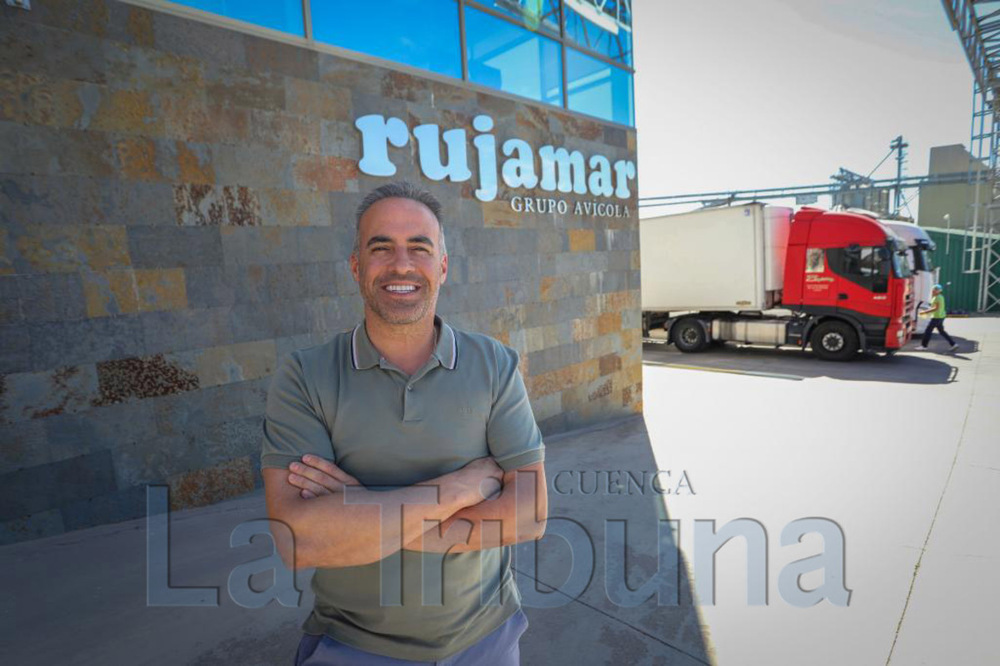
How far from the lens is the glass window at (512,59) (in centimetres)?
545

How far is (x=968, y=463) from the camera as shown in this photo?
193 inches

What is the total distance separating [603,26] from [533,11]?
1.44 meters

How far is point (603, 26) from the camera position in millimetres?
6902

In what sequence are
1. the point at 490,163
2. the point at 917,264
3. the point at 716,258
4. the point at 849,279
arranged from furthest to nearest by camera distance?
the point at 716,258
the point at 917,264
the point at 849,279
the point at 490,163

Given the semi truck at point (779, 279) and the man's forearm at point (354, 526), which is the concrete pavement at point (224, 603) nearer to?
the man's forearm at point (354, 526)

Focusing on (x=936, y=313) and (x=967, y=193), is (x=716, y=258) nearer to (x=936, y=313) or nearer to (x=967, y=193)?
(x=936, y=313)

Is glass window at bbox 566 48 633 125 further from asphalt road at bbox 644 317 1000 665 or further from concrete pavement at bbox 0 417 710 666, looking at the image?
concrete pavement at bbox 0 417 710 666

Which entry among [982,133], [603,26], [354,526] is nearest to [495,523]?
[354,526]

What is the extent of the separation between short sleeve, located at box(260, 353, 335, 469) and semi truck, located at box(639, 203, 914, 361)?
9915mm

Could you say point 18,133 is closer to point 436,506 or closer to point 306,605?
point 306,605

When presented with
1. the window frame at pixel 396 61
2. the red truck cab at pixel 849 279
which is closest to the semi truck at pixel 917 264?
the red truck cab at pixel 849 279

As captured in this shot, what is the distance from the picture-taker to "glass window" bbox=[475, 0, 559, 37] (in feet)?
18.7

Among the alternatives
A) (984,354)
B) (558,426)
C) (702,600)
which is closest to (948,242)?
(984,354)

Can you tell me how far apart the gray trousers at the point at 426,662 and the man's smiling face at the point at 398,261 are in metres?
1.04
